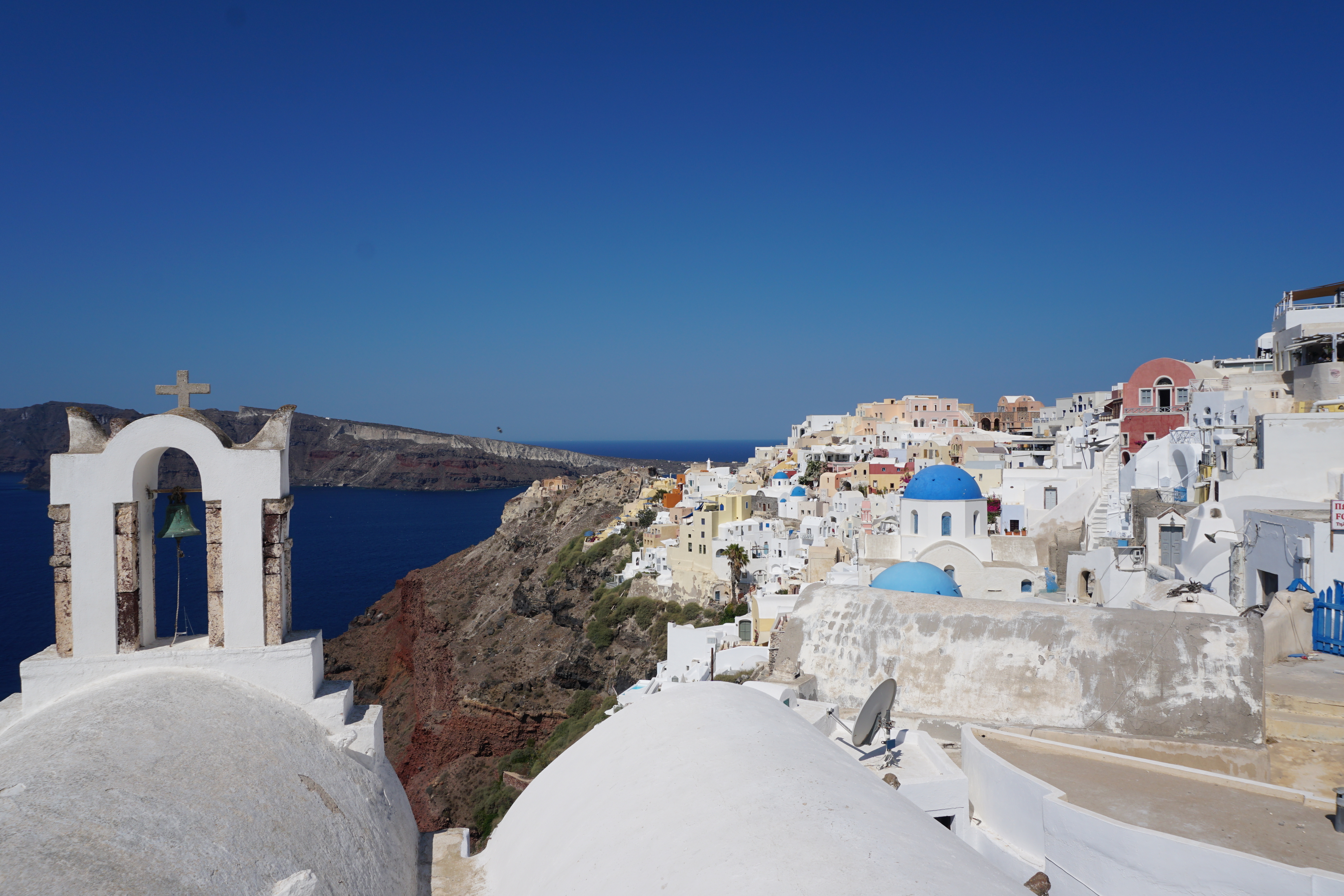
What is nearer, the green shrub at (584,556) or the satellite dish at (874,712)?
the satellite dish at (874,712)

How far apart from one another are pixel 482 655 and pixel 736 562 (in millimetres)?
16334

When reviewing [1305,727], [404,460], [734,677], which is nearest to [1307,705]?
[1305,727]

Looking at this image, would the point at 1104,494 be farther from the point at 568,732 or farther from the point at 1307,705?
the point at 568,732

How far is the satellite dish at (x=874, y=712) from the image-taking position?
25.5 feet

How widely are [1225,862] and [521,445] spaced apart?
173 metres

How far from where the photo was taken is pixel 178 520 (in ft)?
20.1

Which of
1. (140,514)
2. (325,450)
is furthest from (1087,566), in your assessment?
(325,450)

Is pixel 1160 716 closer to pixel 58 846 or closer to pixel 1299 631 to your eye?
pixel 1299 631

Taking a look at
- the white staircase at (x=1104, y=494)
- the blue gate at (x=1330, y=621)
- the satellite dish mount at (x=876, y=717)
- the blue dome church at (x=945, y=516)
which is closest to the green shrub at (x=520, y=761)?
the blue dome church at (x=945, y=516)

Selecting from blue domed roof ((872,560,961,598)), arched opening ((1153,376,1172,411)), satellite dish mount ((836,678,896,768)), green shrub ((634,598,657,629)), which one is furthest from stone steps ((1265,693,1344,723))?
green shrub ((634,598,657,629))

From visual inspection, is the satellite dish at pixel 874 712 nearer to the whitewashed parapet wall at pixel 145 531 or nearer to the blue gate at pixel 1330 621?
the whitewashed parapet wall at pixel 145 531

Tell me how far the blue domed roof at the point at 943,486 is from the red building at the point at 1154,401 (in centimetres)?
1039

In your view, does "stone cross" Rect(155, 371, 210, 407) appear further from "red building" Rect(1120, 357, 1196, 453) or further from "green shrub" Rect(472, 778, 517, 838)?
"red building" Rect(1120, 357, 1196, 453)

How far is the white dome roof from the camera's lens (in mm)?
3221
